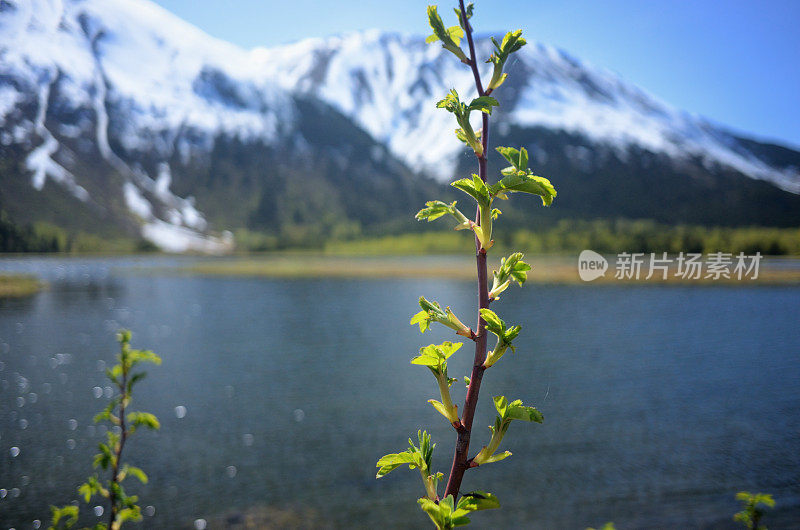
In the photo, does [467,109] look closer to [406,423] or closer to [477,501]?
[477,501]

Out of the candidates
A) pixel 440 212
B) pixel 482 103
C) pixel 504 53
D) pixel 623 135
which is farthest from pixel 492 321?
pixel 623 135

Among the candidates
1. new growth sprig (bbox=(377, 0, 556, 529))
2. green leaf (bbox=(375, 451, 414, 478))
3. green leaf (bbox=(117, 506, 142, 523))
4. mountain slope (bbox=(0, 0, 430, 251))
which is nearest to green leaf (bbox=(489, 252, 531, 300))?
new growth sprig (bbox=(377, 0, 556, 529))

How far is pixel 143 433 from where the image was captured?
14562 mm

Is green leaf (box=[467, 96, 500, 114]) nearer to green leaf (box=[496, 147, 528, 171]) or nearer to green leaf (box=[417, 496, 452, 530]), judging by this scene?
green leaf (box=[496, 147, 528, 171])

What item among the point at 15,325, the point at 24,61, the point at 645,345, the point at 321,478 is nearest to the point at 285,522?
the point at 321,478

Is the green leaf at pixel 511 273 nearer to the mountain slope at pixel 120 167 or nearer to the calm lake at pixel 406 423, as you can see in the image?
the calm lake at pixel 406 423

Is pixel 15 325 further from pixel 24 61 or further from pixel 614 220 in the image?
pixel 24 61

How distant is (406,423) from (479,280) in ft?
49.3

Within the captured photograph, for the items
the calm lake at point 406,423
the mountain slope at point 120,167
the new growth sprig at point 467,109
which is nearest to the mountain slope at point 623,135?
the new growth sprig at point 467,109

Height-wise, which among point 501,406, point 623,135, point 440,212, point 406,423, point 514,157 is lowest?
point 406,423

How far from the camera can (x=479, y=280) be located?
31.8 inches

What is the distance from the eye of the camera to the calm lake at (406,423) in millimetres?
10711

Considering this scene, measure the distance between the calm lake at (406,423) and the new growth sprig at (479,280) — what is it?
0.33 m

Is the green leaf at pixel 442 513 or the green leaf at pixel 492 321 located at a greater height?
the green leaf at pixel 492 321
